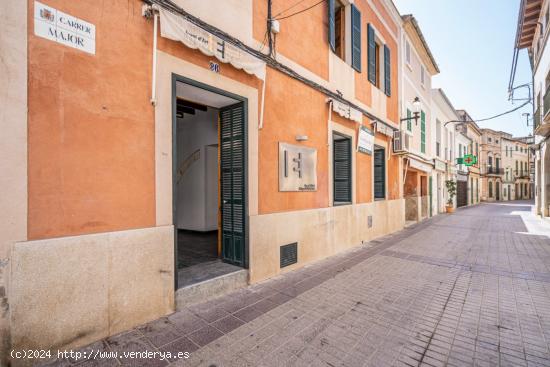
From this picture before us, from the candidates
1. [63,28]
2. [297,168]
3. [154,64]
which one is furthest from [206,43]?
[297,168]

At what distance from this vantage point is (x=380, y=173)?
9.98m

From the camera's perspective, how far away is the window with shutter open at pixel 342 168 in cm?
775

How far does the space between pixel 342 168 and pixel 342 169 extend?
0.10 ft

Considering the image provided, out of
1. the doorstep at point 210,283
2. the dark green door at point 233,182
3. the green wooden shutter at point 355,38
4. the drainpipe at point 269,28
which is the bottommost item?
the doorstep at point 210,283

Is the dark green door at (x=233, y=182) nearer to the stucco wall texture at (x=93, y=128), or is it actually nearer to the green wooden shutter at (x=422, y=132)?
the stucco wall texture at (x=93, y=128)

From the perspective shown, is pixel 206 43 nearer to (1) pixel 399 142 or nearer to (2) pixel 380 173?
(2) pixel 380 173

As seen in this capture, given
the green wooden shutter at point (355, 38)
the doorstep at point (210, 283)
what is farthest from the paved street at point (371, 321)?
the green wooden shutter at point (355, 38)

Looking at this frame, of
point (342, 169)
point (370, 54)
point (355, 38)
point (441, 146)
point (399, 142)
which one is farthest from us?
point (441, 146)

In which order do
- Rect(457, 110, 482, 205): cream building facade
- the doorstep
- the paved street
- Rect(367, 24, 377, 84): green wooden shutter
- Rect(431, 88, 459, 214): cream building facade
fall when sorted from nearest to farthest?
the paved street
the doorstep
Rect(367, 24, 377, 84): green wooden shutter
Rect(431, 88, 459, 214): cream building facade
Rect(457, 110, 482, 205): cream building facade

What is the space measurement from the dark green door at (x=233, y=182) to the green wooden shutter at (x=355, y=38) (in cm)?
497

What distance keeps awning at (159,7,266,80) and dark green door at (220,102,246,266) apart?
2.25 feet

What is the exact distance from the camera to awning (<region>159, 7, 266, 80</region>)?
3.29 meters

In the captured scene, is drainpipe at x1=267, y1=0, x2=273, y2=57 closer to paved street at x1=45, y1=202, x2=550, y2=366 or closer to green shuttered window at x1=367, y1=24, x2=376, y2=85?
paved street at x1=45, y1=202, x2=550, y2=366

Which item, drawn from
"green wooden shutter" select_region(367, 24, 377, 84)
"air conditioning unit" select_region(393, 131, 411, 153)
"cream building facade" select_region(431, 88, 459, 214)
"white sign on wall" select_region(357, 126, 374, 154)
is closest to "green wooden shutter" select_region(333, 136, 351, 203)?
"white sign on wall" select_region(357, 126, 374, 154)
